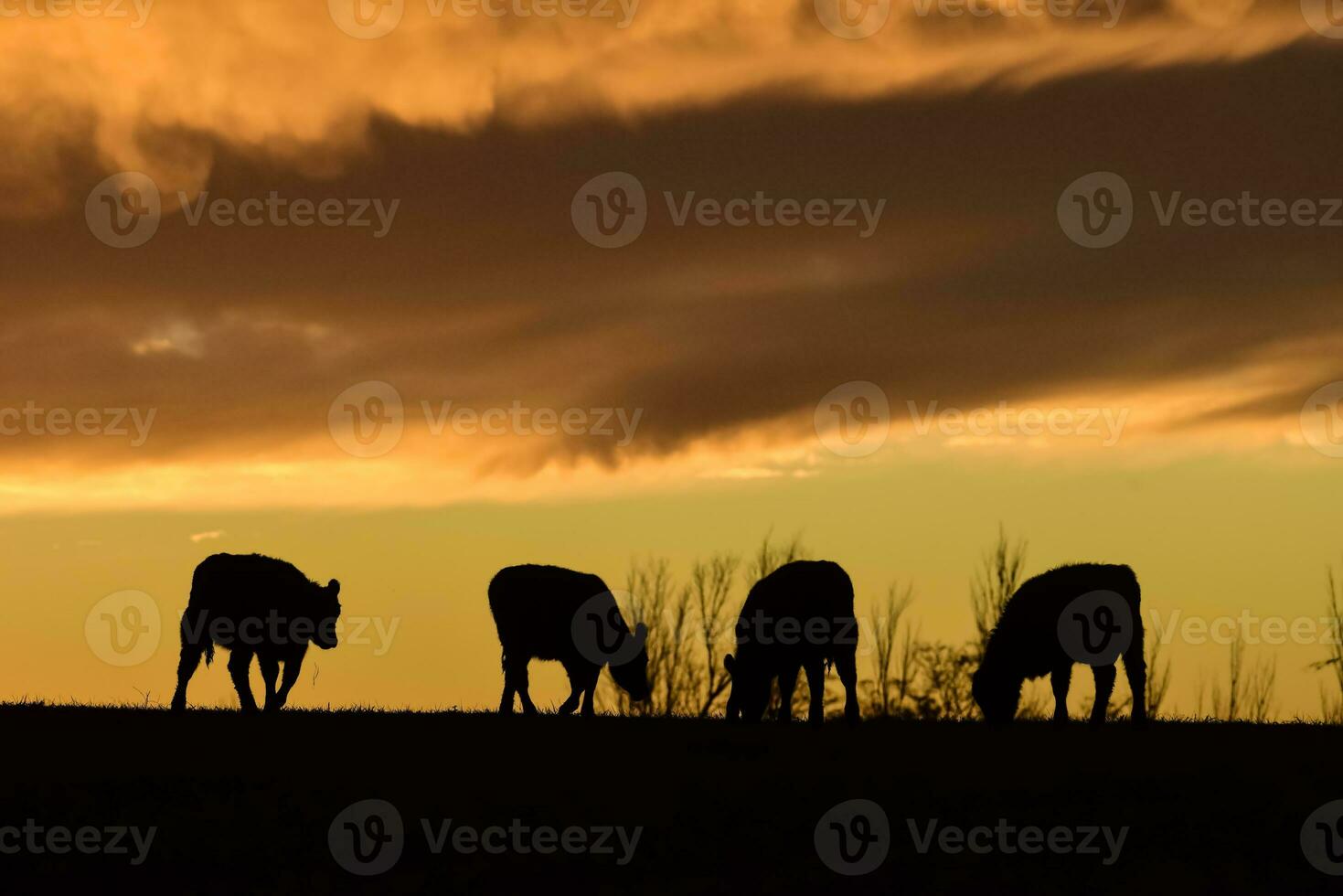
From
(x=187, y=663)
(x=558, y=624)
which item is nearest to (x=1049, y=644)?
(x=558, y=624)

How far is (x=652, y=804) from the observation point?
17812 mm

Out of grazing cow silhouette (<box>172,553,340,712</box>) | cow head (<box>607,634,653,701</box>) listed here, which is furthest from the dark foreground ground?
cow head (<box>607,634,653,701</box>)

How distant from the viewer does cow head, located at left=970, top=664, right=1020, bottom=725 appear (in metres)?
27.0

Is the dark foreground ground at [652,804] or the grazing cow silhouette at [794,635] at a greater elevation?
the grazing cow silhouette at [794,635]

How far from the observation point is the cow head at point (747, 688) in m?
27.0

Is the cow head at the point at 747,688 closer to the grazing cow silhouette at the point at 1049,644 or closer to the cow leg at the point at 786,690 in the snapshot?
the cow leg at the point at 786,690

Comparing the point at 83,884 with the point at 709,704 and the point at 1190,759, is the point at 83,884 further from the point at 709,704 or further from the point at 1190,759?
the point at 709,704

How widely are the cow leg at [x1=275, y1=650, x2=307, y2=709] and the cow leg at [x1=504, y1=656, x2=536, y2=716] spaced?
149 inches

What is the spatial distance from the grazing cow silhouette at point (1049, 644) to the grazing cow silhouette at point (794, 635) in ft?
9.61

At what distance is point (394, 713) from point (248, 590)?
4.89m

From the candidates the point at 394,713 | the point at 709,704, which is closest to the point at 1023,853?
the point at 394,713

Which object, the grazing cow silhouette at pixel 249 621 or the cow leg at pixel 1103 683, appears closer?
the cow leg at pixel 1103 683

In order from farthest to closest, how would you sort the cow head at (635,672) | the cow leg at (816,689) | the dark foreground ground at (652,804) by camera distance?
the cow head at (635,672)
the cow leg at (816,689)
the dark foreground ground at (652,804)

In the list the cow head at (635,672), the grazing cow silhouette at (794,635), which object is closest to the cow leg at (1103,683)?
the grazing cow silhouette at (794,635)
